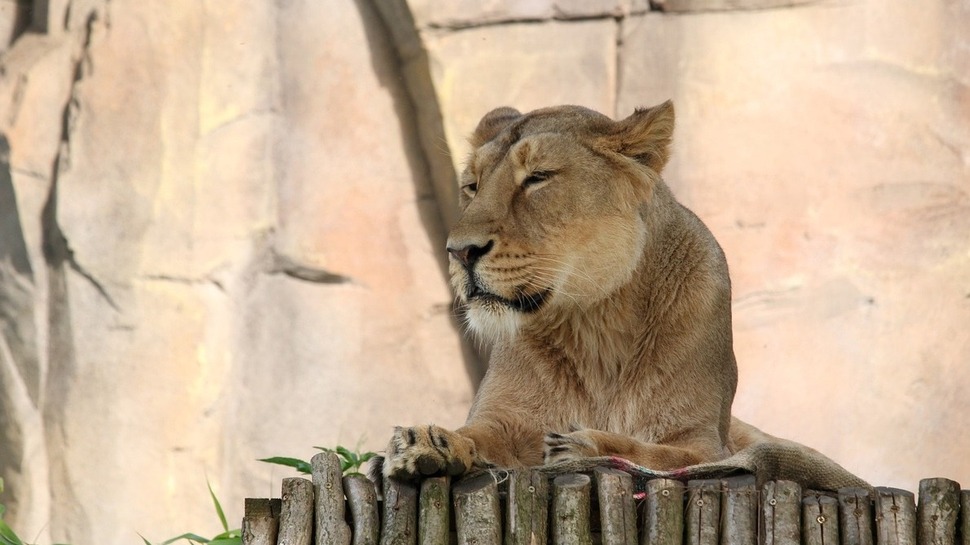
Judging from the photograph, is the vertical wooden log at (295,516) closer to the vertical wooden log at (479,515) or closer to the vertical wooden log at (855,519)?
the vertical wooden log at (479,515)

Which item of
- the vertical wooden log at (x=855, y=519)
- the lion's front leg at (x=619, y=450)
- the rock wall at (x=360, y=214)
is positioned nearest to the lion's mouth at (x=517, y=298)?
the lion's front leg at (x=619, y=450)

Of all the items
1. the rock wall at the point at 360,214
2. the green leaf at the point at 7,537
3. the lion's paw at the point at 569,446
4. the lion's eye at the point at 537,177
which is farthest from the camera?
the rock wall at the point at 360,214

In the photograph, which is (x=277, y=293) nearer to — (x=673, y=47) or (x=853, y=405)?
(x=673, y=47)

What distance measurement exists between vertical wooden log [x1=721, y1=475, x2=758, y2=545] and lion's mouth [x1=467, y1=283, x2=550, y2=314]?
0.93 metres

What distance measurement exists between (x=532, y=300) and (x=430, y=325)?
3811 mm

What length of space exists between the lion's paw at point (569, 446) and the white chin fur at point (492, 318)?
1.60ft

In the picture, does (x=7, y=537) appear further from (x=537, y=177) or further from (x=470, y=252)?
(x=537, y=177)

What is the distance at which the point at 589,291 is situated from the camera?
3.93m

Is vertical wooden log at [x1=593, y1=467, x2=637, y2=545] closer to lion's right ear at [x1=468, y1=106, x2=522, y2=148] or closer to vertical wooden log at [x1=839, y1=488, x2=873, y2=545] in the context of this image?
vertical wooden log at [x1=839, y1=488, x2=873, y2=545]

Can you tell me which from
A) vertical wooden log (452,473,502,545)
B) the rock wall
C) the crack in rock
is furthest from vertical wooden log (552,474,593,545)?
the crack in rock

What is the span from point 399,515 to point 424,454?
15 cm

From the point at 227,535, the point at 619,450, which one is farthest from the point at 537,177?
the point at 227,535

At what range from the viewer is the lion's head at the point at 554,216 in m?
3.79

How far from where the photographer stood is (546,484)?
3.17 m
